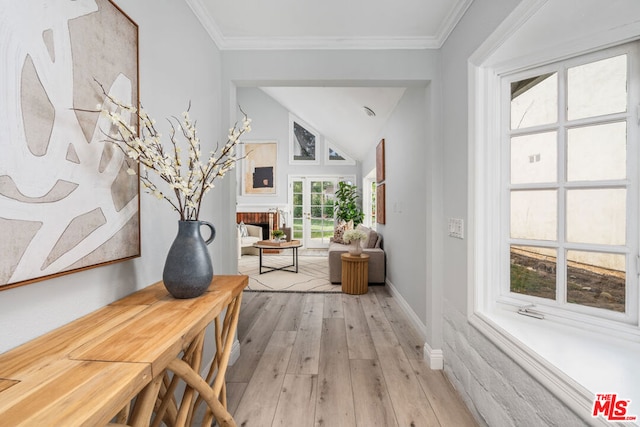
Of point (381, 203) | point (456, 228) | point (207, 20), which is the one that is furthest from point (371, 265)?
point (207, 20)

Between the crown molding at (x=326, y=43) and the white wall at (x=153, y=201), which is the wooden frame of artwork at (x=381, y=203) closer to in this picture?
the crown molding at (x=326, y=43)

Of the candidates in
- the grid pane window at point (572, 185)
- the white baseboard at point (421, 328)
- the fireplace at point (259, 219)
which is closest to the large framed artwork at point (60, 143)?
the grid pane window at point (572, 185)

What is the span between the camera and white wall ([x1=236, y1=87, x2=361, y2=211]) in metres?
7.34

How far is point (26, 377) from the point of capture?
63 centimetres

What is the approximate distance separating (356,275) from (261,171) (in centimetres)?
451

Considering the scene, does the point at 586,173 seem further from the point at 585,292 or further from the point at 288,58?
the point at 288,58

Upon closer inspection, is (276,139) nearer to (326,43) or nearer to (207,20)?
(326,43)

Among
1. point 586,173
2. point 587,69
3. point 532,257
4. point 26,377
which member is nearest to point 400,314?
point 532,257

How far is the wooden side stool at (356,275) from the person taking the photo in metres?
3.79

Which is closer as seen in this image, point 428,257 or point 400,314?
point 428,257

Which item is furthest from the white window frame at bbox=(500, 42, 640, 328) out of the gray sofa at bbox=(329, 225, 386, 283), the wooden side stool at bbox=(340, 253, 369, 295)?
the gray sofa at bbox=(329, 225, 386, 283)

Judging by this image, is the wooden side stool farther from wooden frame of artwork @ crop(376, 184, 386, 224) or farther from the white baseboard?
wooden frame of artwork @ crop(376, 184, 386, 224)

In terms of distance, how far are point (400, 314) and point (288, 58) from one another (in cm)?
266

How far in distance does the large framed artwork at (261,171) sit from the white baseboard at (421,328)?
4.42 m
